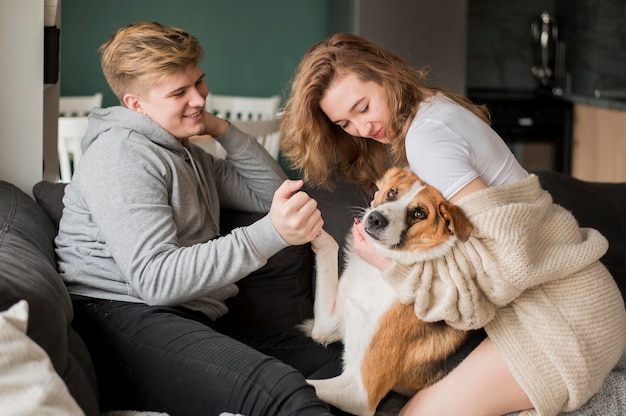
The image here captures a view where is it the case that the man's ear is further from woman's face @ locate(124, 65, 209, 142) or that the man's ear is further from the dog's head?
the dog's head

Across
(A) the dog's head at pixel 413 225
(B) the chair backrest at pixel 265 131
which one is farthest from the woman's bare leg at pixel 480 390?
(B) the chair backrest at pixel 265 131

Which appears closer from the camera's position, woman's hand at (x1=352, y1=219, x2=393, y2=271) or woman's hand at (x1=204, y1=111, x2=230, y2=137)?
woman's hand at (x1=352, y1=219, x2=393, y2=271)

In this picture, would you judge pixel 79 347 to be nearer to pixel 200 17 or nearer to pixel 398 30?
pixel 398 30

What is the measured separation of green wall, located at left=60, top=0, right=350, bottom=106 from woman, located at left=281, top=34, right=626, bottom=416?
10.3 ft

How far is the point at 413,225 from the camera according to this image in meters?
1.84

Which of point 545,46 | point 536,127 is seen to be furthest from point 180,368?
point 545,46

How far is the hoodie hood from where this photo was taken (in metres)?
2.12

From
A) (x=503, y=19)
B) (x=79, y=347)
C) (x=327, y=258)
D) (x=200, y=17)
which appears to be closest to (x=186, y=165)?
(x=327, y=258)

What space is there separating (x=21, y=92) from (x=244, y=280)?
84cm

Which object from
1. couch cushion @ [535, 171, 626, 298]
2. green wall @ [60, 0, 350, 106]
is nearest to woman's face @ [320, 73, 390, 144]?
couch cushion @ [535, 171, 626, 298]

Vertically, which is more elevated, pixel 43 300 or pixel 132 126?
pixel 132 126

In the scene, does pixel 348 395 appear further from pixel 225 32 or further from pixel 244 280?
pixel 225 32

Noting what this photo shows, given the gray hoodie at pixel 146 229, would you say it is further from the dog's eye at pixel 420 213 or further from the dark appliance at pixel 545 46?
the dark appliance at pixel 545 46

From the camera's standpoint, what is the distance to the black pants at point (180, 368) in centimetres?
170
